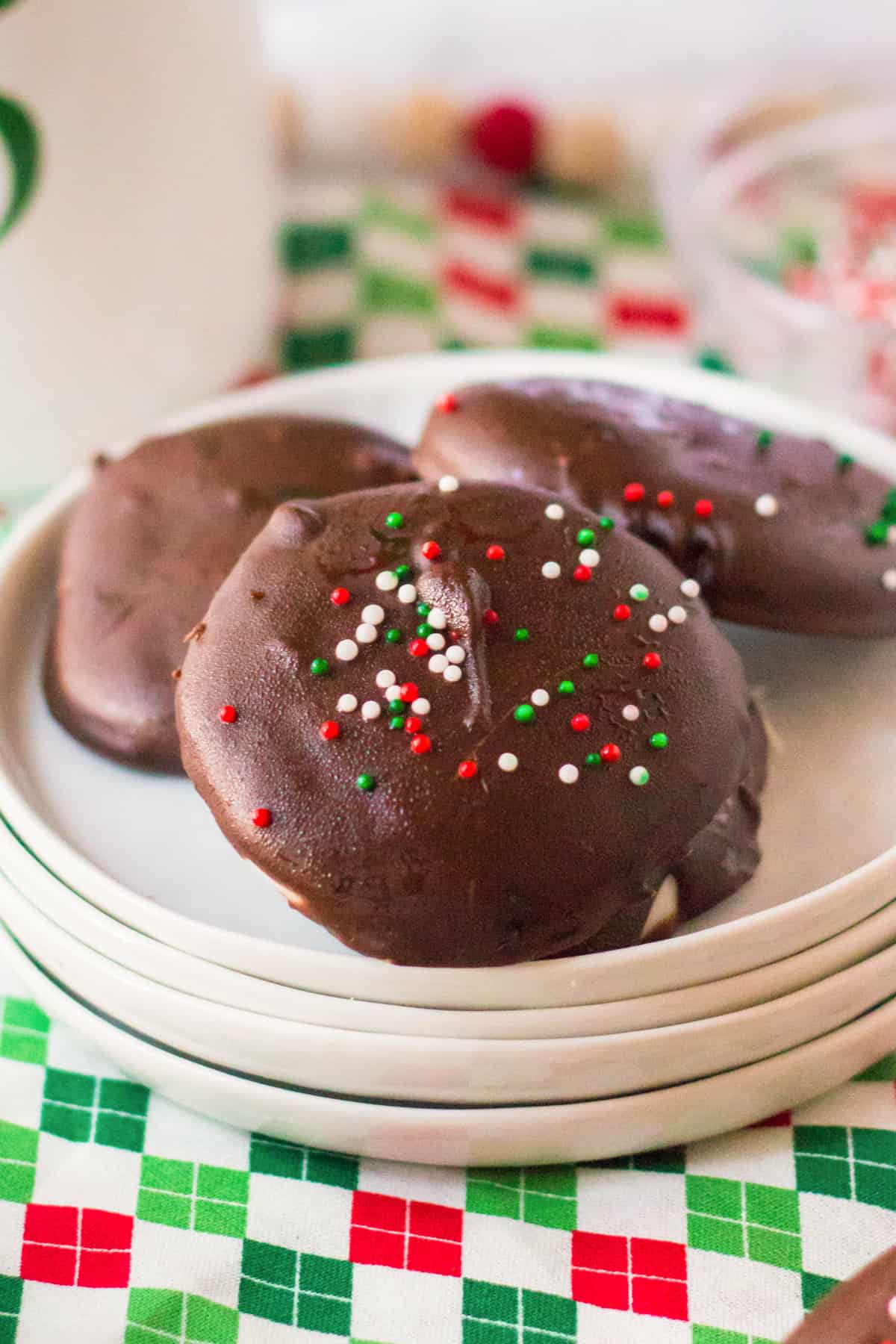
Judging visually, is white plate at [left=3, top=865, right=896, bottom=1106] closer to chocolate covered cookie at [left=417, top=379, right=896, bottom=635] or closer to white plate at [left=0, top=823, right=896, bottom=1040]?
white plate at [left=0, top=823, right=896, bottom=1040]

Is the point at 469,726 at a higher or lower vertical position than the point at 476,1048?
higher

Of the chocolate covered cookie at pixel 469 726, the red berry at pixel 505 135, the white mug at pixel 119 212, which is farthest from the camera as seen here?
the red berry at pixel 505 135

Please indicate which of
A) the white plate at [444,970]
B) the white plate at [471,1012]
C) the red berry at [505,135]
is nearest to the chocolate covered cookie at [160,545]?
the white plate at [444,970]

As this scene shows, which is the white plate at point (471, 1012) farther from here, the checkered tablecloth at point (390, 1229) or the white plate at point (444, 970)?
the checkered tablecloth at point (390, 1229)

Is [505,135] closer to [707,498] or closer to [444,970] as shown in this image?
[707,498]

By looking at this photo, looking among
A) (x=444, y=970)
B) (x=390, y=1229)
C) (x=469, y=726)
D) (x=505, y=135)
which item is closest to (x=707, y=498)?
(x=469, y=726)

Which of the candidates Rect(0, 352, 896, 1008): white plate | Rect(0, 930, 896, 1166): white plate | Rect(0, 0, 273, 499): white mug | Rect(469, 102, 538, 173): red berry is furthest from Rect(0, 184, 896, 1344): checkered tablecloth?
Rect(469, 102, 538, 173): red berry
